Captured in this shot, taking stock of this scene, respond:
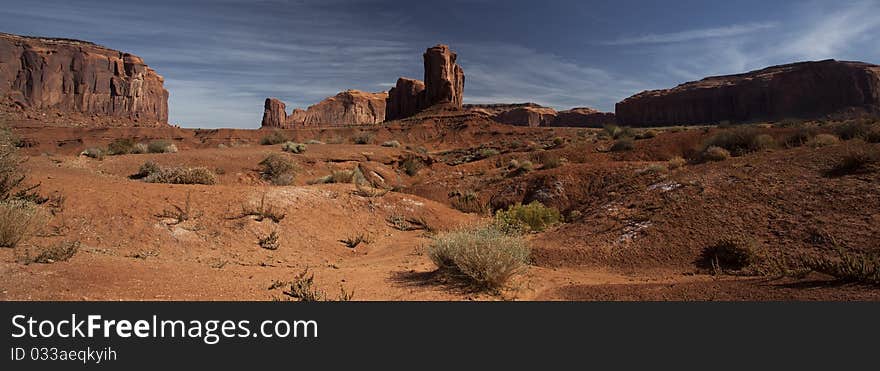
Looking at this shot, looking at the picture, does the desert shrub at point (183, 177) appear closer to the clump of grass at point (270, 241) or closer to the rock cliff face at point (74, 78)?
the clump of grass at point (270, 241)

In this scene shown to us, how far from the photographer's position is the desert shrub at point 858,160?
7688 millimetres

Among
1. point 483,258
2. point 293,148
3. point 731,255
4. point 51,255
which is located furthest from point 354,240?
point 293,148

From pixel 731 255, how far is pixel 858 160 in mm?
4175

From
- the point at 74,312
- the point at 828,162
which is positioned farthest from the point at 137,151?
the point at 828,162

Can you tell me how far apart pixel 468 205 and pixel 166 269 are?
9.54 m

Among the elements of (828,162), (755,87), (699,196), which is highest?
(755,87)

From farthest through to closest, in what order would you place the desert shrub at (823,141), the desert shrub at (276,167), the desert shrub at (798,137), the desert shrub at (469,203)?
the desert shrub at (276,167) → the desert shrub at (469,203) → the desert shrub at (798,137) → the desert shrub at (823,141)

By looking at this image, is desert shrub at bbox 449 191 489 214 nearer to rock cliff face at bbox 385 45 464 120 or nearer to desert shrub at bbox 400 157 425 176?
desert shrub at bbox 400 157 425 176

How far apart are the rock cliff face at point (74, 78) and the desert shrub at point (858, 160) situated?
93545 mm

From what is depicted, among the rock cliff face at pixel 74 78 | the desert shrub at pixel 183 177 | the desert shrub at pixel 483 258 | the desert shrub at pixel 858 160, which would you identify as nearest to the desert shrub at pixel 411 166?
the desert shrub at pixel 183 177

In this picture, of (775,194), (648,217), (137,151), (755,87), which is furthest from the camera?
(755,87)

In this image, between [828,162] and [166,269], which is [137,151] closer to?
[166,269]

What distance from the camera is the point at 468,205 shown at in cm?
1361

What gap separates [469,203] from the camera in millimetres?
13711
